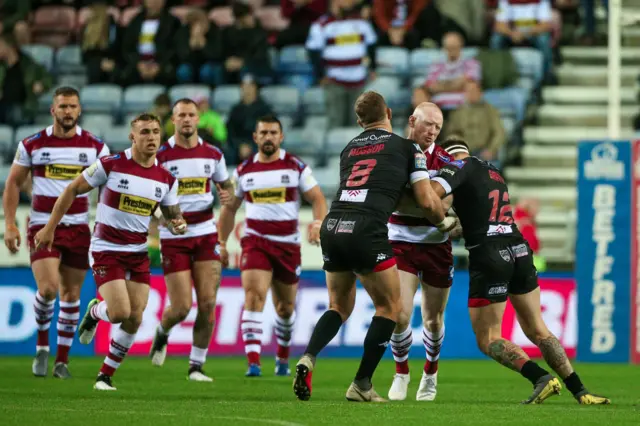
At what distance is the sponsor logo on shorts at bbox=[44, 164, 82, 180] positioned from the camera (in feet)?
43.2

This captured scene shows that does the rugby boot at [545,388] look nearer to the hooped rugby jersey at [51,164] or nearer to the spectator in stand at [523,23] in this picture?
the hooped rugby jersey at [51,164]

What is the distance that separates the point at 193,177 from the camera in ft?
44.0

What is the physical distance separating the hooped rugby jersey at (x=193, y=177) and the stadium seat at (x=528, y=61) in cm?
915

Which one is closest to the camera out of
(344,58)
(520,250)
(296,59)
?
(520,250)

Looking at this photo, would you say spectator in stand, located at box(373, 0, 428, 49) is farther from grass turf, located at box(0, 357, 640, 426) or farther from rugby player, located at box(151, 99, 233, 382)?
rugby player, located at box(151, 99, 233, 382)

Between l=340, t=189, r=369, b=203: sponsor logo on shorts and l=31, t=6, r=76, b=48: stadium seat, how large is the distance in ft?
50.4

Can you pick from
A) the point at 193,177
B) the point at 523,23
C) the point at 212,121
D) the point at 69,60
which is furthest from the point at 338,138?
the point at 193,177

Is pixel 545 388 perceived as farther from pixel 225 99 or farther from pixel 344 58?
pixel 225 99

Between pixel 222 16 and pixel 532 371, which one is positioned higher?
pixel 222 16

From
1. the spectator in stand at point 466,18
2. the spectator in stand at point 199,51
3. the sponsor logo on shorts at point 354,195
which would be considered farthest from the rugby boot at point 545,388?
the spectator in stand at point 199,51

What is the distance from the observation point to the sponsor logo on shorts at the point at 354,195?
10148mm

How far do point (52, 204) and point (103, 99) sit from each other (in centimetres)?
955

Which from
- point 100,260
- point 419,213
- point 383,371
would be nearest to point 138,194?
point 100,260

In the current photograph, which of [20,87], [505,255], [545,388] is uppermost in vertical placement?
[20,87]
